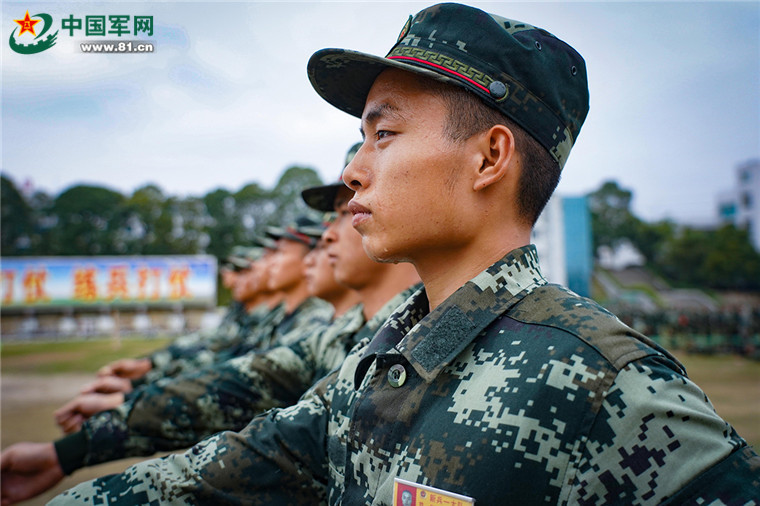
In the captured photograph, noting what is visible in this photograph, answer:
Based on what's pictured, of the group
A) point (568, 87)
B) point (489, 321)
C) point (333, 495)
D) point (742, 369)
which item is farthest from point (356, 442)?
point (742, 369)

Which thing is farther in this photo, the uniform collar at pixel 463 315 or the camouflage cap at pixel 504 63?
the camouflage cap at pixel 504 63

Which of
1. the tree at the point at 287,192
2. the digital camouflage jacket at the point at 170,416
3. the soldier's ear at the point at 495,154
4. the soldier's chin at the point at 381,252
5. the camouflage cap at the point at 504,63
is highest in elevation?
the tree at the point at 287,192

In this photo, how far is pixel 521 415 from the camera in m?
1.06

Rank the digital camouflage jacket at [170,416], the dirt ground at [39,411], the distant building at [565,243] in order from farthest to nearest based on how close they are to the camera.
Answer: the distant building at [565,243]
the dirt ground at [39,411]
the digital camouflage jacket at [170,416]

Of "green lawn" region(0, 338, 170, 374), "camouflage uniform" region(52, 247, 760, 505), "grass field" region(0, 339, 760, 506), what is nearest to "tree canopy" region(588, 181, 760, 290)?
"grass field" region(0, 339, 760, 506)

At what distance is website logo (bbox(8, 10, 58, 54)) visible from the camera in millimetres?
2846

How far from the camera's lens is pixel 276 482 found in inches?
65.8

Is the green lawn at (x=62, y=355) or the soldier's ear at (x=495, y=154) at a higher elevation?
the soldier's ear at (x=495, y=154)

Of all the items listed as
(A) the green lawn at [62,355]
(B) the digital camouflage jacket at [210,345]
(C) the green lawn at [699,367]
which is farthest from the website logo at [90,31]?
(A) the green lawn at [62,355]

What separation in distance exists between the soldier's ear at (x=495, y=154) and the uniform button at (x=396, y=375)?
508 millimetres

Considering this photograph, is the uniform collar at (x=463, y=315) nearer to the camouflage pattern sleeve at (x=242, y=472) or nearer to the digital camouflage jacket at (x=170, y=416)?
the camouflage pattern sleeve at (x=242, y=472)

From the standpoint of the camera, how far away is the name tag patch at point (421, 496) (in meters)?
1.05

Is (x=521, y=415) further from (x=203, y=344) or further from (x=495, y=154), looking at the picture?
(x=203, y=344)

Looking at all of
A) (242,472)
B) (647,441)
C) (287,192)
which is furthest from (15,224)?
(647,441)
